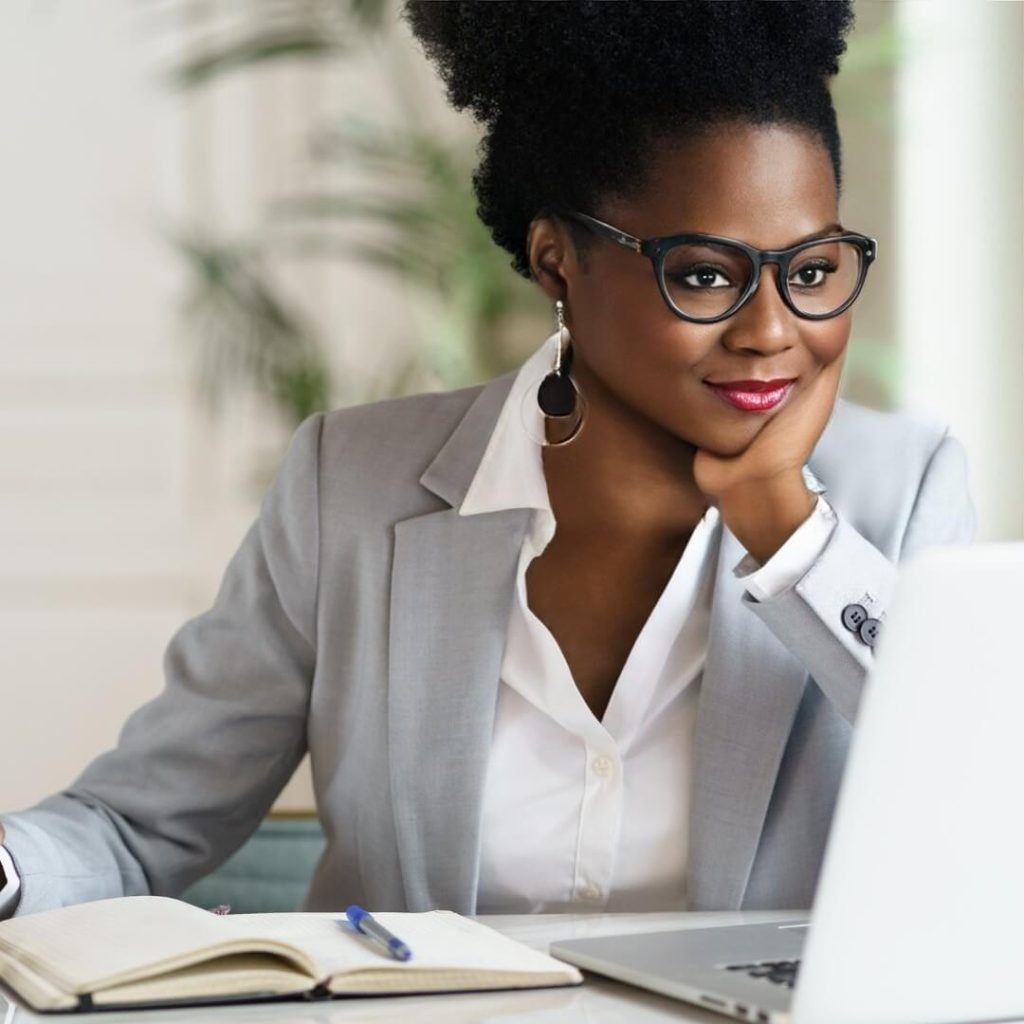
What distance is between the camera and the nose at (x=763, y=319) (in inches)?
53.9

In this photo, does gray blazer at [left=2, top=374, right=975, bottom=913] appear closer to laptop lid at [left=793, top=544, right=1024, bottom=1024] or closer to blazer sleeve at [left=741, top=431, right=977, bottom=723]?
blazer sleeve at [left=741, top=431, right=977, bottom=723]

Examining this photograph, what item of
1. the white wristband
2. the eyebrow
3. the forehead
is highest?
the forehead

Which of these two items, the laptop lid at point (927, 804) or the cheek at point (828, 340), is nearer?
the laptop lid at point (927, 804)

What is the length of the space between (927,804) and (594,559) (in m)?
0.81

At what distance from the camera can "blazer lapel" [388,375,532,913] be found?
146cm

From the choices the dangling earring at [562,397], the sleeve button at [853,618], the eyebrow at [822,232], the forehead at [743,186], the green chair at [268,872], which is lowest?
the green chair at [268,872]

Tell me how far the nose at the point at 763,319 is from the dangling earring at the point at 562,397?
0.74ft

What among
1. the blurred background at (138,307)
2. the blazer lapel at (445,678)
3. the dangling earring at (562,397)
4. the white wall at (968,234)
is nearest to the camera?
the blazer lapel at (445,678)

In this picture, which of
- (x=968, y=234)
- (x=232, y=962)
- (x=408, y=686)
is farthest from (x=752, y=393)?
(x=968, y=234)

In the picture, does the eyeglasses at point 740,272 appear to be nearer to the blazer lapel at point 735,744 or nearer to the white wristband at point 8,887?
the blazer lapel at point 735,744

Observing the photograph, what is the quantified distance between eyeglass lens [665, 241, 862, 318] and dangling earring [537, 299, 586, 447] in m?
0.19

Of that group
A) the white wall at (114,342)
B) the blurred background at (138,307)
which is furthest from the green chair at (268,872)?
the white wall at (114,342)

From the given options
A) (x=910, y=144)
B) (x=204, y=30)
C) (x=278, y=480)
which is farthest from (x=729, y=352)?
(x=204, y=30)

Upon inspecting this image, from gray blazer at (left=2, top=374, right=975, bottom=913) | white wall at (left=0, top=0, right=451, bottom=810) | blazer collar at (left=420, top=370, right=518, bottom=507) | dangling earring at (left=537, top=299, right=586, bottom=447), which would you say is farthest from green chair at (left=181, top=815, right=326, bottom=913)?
white wall at (left=0, top=0, right=451, bottom=810)
